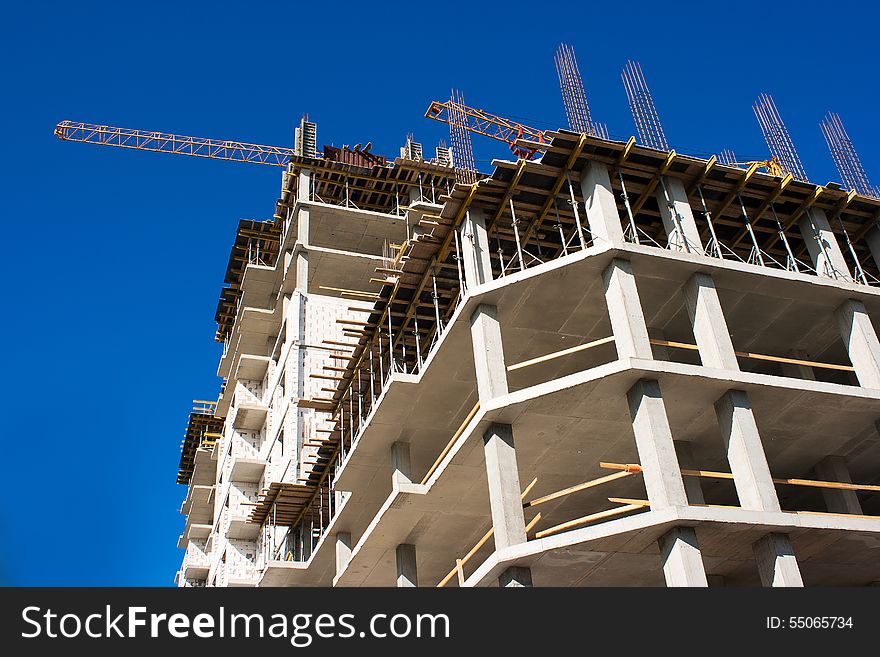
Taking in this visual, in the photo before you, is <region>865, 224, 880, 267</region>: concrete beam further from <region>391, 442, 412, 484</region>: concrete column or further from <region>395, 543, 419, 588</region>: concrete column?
<region>395, 543, 419, 588</region>: concrete column

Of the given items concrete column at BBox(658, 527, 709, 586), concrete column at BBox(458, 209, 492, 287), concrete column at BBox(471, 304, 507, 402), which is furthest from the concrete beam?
concrete column at BBox(658, 527, 709, 586)

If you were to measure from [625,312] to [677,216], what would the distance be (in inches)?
150

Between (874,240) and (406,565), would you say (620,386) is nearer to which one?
(406,565)

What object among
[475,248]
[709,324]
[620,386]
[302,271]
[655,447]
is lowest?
[655,447]

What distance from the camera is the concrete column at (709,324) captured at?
2086cm

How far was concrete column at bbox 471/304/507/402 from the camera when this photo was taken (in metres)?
21.4

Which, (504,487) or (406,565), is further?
(406,565)

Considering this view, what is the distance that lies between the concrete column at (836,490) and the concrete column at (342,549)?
1500cm

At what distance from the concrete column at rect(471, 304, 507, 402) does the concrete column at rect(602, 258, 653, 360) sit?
2661 millimetres

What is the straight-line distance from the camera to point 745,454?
19484mm

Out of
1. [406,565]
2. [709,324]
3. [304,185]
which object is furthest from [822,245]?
[304,185]

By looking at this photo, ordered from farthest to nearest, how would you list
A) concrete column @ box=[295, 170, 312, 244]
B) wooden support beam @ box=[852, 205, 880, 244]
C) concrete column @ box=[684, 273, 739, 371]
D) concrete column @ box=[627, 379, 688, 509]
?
1. concrete column @ box=[295, 170, 312, 244]
2. wooden support beam @ box=[852, 205, 880, 244]
3. concrete column @ box=[684, 273, 739, 371]
4. concrete column @ box=[627, 379, 688, 509]

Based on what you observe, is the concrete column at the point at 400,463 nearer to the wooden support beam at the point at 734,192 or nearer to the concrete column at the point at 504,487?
the concrete column at the point at 504,487
